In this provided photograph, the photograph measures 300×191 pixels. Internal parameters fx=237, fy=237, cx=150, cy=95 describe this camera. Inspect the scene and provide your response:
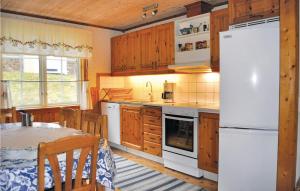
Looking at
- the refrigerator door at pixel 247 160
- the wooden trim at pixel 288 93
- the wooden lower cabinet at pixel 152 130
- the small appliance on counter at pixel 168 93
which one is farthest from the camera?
the small appliance on counter at pixel 168 93

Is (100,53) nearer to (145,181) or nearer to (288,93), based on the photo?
(145,181)

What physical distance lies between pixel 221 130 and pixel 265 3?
134 cm

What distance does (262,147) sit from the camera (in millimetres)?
2215

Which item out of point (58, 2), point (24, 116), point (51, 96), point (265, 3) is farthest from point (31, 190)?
point (51, 96)

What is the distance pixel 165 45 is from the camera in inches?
153

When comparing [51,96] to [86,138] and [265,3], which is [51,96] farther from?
[265,3]

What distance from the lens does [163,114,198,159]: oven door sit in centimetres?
317

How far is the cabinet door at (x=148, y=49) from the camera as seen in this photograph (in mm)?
4105

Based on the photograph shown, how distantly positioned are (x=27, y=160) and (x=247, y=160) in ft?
6.30

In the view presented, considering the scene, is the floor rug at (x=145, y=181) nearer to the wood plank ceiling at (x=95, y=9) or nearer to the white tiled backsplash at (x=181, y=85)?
the white tiled backsplash at (x=181, y=85)

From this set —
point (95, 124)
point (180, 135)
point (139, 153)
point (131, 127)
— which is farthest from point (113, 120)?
point (95, 124)

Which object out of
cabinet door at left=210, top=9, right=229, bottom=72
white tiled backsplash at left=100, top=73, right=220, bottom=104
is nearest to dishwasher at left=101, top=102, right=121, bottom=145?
white tiled backsplash at left=100, top=73, right=220, bottom=104

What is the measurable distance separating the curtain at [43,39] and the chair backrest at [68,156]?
307cm

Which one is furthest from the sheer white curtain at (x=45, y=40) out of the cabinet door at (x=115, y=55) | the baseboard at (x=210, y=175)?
the baseboard at (x=210, y=175)
